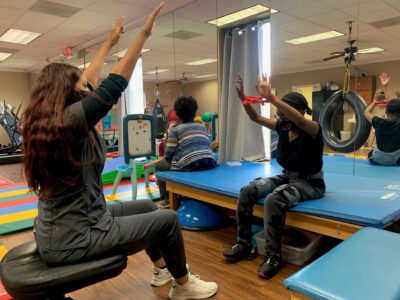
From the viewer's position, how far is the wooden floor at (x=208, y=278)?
1.83 meters

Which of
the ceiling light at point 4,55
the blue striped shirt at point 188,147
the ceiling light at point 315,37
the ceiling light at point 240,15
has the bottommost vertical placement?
the blue striped shirt at point 188,147

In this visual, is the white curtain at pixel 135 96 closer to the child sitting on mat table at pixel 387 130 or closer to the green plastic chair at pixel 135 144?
the green plastic chair at pixel 135 144

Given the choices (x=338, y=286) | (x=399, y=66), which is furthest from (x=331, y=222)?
(x=399, y=66)

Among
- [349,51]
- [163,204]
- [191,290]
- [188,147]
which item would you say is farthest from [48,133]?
[349,51]

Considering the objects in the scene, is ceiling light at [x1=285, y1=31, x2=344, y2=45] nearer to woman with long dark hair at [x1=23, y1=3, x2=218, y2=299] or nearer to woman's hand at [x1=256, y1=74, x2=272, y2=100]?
woman's hand at [x1=256, y1=74, x2=272, y2=100]

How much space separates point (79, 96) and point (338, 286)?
1.18 meters

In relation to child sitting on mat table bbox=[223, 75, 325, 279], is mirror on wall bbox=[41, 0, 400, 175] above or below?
above

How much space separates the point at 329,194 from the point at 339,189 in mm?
183

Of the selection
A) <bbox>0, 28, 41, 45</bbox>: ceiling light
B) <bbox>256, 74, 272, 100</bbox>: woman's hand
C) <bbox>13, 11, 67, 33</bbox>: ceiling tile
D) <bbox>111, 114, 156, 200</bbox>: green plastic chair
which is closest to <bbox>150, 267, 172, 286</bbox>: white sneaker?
<bbox>256, 74, 272, 100</bbox>: woman's hand

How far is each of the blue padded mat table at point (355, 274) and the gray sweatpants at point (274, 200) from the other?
62 centimetres

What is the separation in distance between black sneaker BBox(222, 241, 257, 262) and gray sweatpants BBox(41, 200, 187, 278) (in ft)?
2.05

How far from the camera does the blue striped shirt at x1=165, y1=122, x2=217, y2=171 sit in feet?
9.98

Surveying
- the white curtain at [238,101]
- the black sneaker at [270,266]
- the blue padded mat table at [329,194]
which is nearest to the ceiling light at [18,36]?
the white curtain at [238,101]

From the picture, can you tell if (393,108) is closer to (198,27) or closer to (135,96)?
(198,27)
